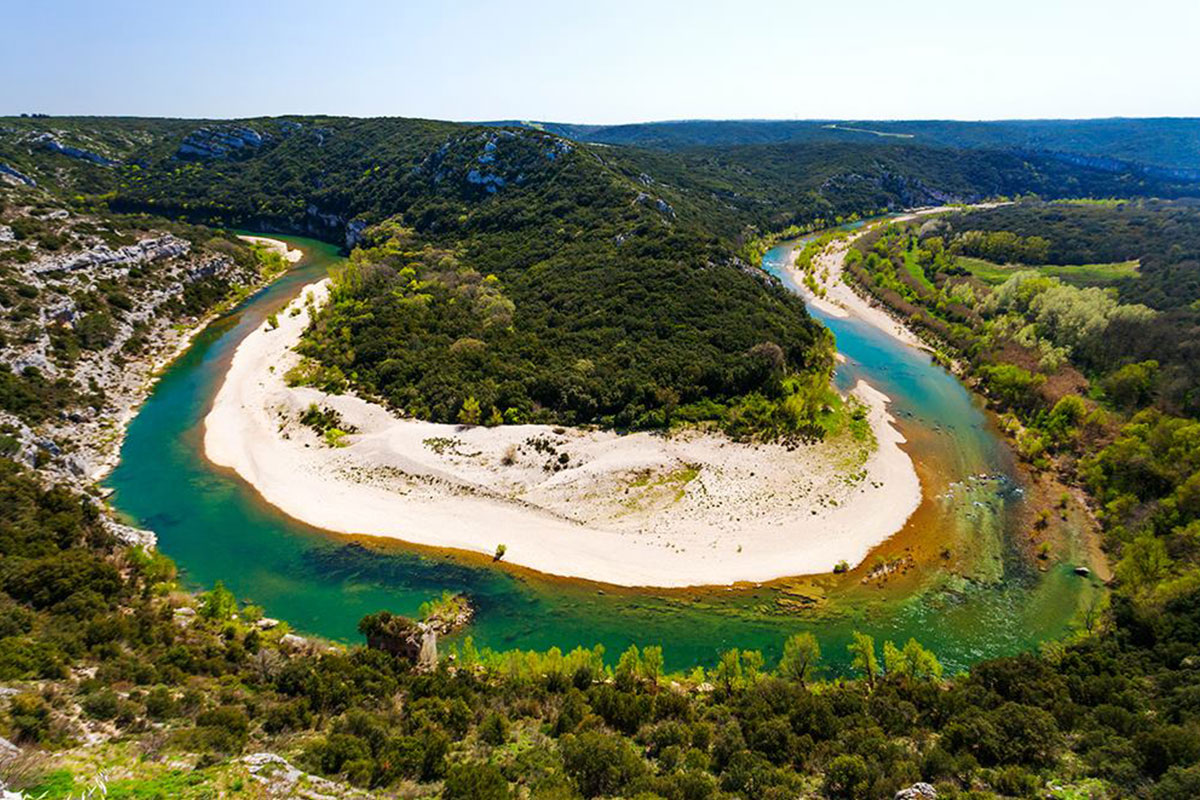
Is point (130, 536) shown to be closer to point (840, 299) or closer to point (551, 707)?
point (551, 707)

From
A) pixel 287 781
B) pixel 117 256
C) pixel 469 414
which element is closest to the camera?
pixel 287 781

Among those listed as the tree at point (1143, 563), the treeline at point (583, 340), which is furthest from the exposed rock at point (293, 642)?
the tree at point (1143, 563)

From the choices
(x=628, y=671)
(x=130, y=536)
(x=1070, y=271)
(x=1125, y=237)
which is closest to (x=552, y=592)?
(x=628, y=671)

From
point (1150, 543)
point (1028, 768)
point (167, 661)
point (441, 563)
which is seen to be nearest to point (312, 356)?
point (441, 563)

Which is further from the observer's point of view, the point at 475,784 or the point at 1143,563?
the point at 1143,563

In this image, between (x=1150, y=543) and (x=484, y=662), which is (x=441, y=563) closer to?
(x=484, y=662)

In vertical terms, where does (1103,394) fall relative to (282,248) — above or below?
below

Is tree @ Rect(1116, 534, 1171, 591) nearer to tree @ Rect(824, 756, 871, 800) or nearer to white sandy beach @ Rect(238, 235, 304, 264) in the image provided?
tree @ Rect(824, 756, 871, 800)
